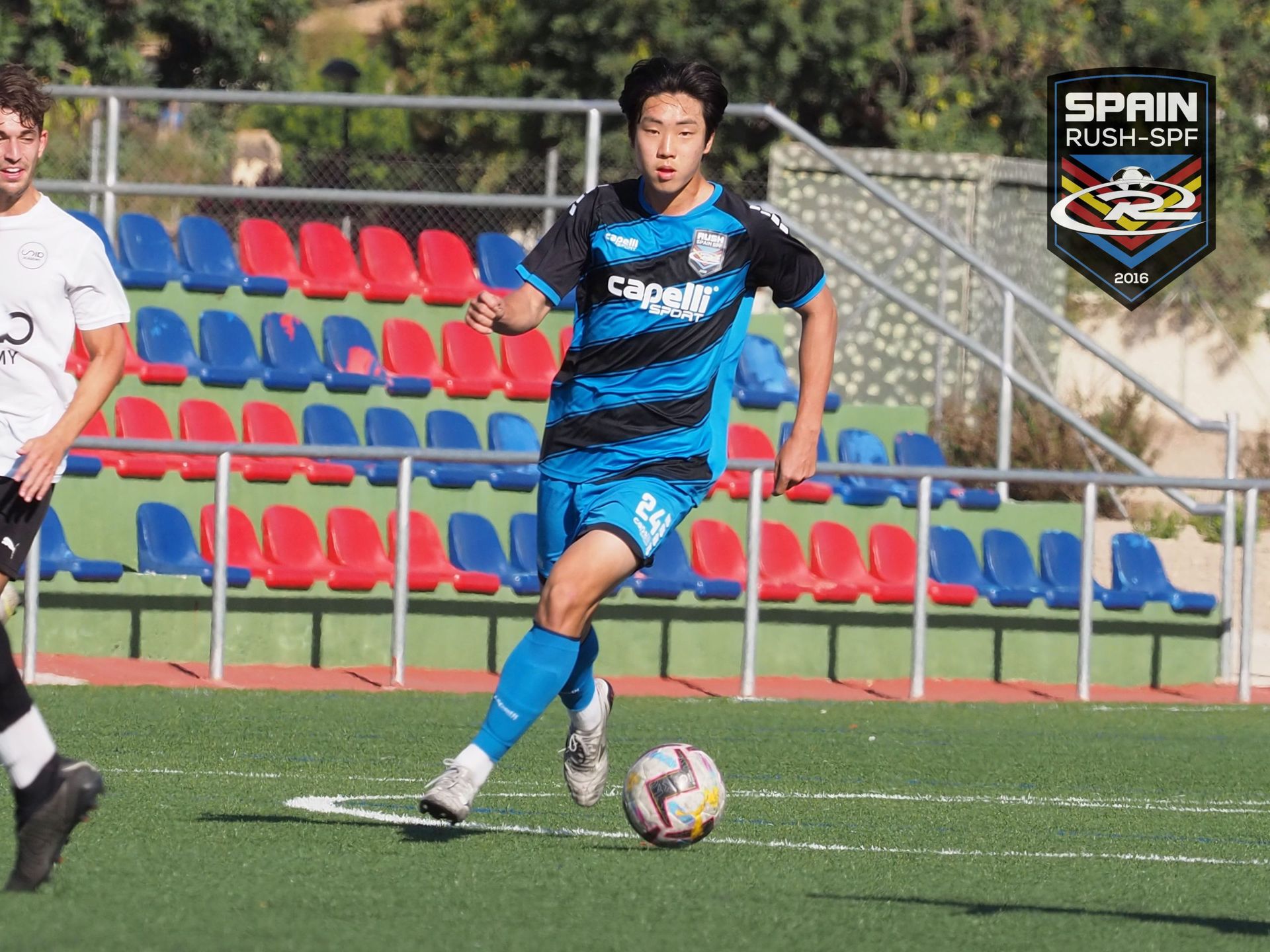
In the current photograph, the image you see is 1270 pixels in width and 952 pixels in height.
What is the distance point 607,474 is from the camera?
6.02 m

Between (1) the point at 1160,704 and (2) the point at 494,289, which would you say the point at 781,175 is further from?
(1) the point at 1160,704

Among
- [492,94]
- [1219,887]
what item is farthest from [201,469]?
[492,94]

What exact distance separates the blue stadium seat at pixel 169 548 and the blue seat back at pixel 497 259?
404 cm

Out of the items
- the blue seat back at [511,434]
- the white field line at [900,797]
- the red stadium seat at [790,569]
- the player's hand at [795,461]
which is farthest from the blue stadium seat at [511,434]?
the player's hand at [795,461]

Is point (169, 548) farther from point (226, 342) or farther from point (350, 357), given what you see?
point (350, 357)

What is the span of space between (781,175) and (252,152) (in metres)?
9.62

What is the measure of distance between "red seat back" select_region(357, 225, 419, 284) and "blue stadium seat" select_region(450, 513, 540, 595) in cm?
319

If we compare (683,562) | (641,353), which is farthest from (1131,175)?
(641,353)

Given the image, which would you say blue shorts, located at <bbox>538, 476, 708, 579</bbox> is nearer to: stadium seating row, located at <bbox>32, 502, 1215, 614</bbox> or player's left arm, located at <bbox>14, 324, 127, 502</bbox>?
player's left arm, located at <bbox>14, 324, 127, 502</bbox>

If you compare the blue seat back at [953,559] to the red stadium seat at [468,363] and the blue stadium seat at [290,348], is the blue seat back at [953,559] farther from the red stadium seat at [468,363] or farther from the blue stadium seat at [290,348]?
the blue stadium seat at [290,348]

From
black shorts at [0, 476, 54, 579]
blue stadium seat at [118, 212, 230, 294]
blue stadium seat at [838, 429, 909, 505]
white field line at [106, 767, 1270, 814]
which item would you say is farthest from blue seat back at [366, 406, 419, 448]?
black shorts at [0, 476, 54, 579]

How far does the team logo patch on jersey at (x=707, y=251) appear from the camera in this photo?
6.03 m

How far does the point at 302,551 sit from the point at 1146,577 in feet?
16.4

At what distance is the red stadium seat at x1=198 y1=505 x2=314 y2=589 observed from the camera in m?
11.6
